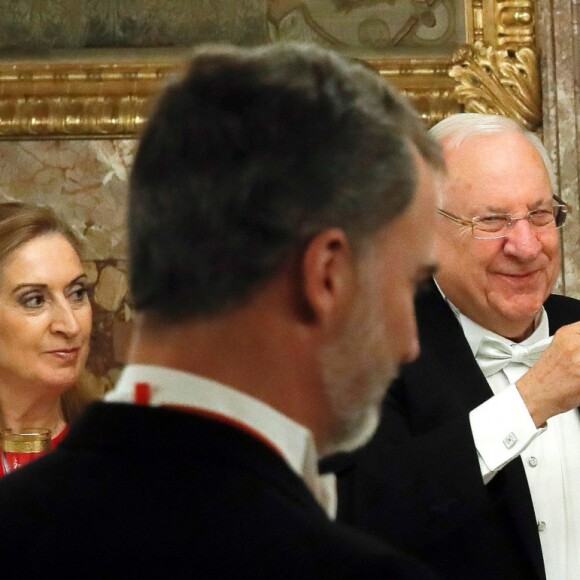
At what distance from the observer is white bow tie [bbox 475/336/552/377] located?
2939 millimetres

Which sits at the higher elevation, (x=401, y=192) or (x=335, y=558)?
(x=401, y=192)

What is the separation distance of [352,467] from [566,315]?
0.77 meters

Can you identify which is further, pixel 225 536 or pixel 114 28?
pixel 114 28

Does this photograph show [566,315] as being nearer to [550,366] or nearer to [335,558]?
[550,366]

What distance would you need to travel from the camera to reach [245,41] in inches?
160

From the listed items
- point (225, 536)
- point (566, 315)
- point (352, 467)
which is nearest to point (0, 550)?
point (225, 536)

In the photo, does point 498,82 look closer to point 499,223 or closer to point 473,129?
point 473,129

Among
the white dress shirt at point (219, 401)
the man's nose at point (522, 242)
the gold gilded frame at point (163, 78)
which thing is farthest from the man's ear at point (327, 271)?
the gold gilded frame at point (163, 78)

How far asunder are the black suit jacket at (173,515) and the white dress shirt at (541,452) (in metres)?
1.59

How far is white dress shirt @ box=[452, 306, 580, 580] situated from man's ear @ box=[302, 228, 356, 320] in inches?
60.8

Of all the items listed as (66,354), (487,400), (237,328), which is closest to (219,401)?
(237,328)

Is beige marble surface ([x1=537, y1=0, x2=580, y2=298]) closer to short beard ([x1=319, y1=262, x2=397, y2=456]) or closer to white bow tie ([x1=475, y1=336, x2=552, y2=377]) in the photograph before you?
white bow tie ([x1=475, y1=336, x2=552, y2=377])

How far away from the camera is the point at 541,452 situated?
9.48ft

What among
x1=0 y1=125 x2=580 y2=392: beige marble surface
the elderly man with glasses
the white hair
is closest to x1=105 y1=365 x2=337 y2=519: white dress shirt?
the elderly man with glasses
